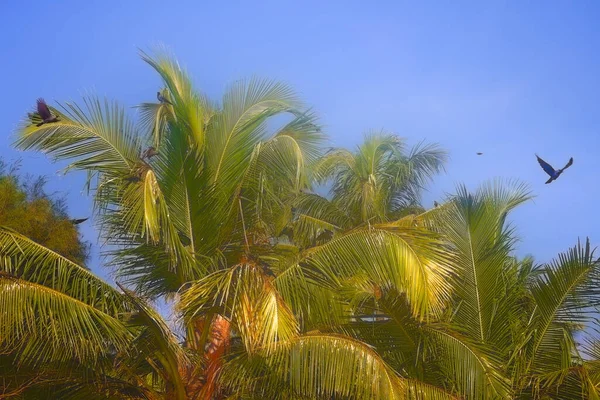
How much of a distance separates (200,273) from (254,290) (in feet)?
5.03

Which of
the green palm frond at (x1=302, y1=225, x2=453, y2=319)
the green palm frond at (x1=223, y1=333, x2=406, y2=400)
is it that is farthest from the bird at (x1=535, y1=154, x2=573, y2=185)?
the green palm frond at (x1=223, y1=333, x2=406, y2=400)

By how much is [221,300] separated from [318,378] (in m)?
1.26

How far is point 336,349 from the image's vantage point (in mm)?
7109

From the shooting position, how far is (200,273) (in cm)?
823

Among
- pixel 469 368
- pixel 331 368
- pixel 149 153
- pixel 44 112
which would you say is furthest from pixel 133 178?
pixel 469 368

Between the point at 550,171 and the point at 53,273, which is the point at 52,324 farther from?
the point at 550,171

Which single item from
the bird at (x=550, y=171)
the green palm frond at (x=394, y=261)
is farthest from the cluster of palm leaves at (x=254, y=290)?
the bird at (x=550, y=171)

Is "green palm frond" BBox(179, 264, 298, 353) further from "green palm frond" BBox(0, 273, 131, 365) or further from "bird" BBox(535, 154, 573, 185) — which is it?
"bird" BBox(535, 154, 573, 185)

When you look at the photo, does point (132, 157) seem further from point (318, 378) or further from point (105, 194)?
point (318, 378)

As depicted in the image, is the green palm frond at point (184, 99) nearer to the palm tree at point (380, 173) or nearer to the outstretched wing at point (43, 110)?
the outstretched wing at point (43, 110)

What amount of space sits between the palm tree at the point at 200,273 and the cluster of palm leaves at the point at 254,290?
0.02m

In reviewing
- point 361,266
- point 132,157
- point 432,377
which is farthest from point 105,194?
point 432,377

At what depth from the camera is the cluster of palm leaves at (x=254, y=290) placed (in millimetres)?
7055

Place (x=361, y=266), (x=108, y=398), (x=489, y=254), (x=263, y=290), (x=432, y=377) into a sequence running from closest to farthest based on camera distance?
(x=263, y=290)
(x=361, y=266)
(x=108, y=398)
(x=432, y=377)
(x=489, y=254)
